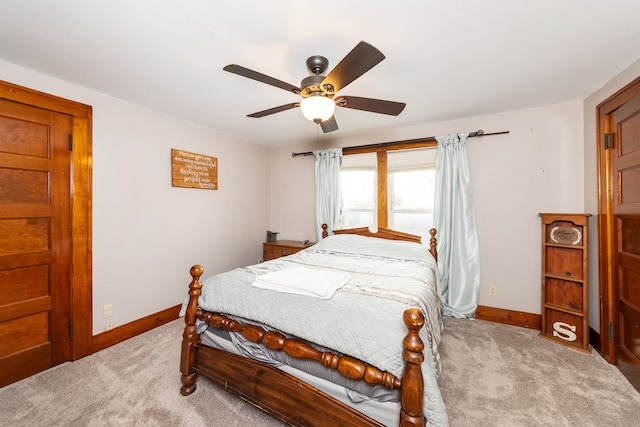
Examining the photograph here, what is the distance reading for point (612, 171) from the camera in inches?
86.2

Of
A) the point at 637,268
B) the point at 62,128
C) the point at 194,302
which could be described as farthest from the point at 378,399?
the point at 62,128

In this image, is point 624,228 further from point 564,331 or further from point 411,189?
point 411,189

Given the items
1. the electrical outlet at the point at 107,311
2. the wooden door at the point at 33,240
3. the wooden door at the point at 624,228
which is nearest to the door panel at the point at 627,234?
the wooden door at the point at 624,228

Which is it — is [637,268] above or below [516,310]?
above

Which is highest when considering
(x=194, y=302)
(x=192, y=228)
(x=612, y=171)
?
(x=612, y=171)

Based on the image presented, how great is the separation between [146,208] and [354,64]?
8.40 ft

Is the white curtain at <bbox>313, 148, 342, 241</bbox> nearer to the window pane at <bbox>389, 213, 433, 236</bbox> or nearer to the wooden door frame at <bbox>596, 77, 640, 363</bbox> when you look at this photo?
the window pane at <bbox>389, 213, 433, 236</bbox>

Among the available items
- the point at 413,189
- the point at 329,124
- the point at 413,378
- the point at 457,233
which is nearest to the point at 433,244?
the point at 457,233

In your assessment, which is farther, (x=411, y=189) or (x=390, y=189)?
(x=390, y=189)

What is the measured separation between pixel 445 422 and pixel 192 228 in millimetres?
3087

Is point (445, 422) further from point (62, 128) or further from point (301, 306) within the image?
point (62, 128)

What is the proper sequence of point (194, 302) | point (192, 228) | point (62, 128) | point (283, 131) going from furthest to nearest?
point (283, 131)
point (192, 228)
point (62, 128)
point (194, 302)

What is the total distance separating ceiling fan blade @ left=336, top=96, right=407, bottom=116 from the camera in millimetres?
1768

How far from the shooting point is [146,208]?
108 inches
